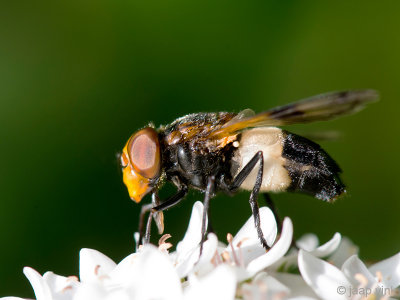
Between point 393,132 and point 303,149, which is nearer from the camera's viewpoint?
point 303,149

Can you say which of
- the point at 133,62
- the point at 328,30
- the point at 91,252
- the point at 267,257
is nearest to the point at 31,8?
the point at 133,62

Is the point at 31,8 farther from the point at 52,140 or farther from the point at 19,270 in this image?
the point at 19,270

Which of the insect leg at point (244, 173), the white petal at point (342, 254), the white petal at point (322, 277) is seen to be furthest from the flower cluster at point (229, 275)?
the white petal at point (342, 254)

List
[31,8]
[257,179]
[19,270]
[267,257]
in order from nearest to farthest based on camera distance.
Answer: [267,257] < [257,179] < [19,270] < [31,8]

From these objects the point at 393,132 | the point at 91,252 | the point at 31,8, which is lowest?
the point at 393,132

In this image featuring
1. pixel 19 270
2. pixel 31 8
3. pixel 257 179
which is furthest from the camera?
pixel 31 8

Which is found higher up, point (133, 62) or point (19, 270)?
point (133, 62)

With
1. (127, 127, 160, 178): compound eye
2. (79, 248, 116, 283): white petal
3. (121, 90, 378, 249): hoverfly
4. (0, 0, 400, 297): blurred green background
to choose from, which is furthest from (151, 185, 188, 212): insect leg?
(0, 0, 400, 297): blurred green background
